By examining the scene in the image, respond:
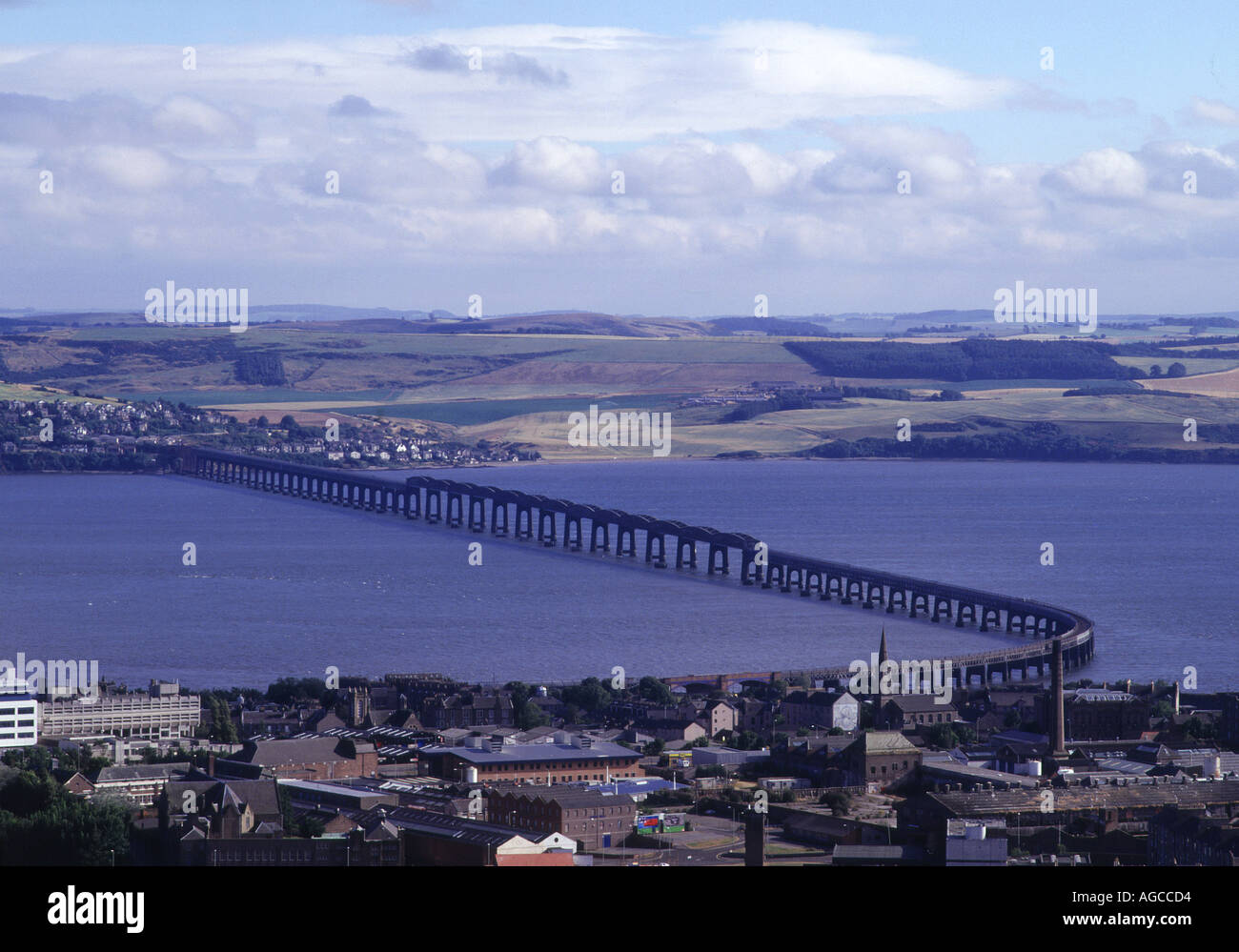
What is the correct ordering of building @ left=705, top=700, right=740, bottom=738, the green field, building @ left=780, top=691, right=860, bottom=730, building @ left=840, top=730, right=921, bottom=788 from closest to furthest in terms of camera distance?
building @ left=840, top=730, right=921, bottom=788
building @ left=705, top=700, right=740, bottom=738
building @ left=780, top=691, right=860, bottom=730
the green field

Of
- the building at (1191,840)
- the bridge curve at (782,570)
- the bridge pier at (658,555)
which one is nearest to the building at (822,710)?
the bridge curve at (782,570)

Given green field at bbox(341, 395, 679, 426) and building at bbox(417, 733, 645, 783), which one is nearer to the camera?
building at bbox(417, 733, 645, 783)

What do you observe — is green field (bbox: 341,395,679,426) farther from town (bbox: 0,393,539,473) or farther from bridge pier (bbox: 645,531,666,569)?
bridge pier (bbox: 645,531,666,569)

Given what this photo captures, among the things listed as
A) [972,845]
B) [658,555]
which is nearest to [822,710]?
[972,845]

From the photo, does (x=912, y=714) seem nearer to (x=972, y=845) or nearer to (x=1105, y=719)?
(x=1105, y=719)

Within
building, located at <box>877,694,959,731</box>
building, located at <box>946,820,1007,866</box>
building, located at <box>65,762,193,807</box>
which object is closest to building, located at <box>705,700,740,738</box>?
building, located at <box>877,694,959,731</box>

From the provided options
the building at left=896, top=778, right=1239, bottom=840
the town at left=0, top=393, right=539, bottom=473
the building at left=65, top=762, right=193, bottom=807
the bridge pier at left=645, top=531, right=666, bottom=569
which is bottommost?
the bridge pier at left=645, top=531, right=666, bottom=569

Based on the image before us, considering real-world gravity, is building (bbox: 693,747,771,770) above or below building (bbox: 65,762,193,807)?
below
